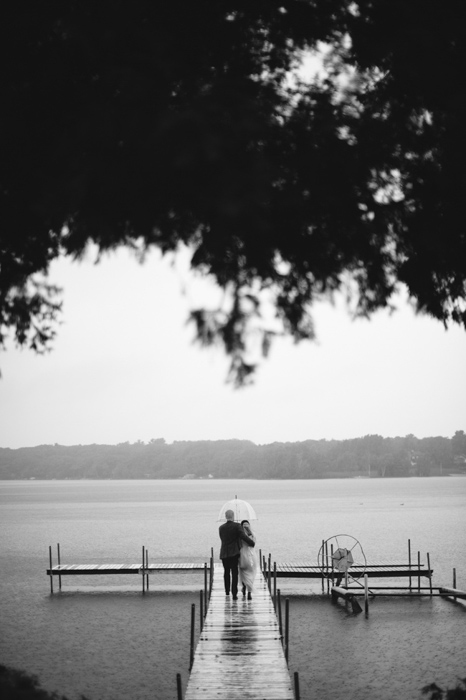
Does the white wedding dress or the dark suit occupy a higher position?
the dark suit

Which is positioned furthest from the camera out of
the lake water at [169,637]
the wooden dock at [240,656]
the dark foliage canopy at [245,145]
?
the lake water at [169,637]

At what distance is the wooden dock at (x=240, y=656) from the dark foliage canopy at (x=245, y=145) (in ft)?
17.1

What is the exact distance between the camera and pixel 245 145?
166 inches

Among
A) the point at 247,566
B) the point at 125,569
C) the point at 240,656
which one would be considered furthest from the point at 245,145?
the point at 125,569

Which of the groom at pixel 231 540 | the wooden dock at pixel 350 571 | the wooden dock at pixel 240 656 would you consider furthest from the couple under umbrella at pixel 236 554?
the wooden dock at pixel 350 571

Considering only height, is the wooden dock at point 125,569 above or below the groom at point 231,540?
below

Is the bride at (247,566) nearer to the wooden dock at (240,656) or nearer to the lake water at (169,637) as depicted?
the wooden dock at (240,656)

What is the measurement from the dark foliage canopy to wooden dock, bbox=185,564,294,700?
521cm

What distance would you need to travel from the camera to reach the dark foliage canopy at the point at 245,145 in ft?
13.3

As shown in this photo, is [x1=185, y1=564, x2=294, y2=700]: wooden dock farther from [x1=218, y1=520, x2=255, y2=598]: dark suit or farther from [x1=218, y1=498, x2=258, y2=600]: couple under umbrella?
[x1=218, y1=520, x2=255, y2=598]: dark suit

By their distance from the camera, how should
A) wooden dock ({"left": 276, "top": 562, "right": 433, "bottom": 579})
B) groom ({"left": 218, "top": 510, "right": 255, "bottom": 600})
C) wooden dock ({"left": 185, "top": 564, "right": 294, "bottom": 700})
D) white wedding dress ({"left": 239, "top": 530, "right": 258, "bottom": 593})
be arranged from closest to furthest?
wooden dock ({"left": 185, "top": 564, "right": 294, "bottom": 700}) < groom ({"left": 218, "top": 510, "right": 255, "bottom": 600}) < white wedding dress ({"left": 239, "top": 530, "right": 258, "bottom": 593}) < wooden dock ({"left": 276, "top": 562, "right": 433, "bottom": 579})

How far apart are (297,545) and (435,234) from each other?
40.3 metres

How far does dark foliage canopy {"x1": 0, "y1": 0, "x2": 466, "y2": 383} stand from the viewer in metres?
4.06

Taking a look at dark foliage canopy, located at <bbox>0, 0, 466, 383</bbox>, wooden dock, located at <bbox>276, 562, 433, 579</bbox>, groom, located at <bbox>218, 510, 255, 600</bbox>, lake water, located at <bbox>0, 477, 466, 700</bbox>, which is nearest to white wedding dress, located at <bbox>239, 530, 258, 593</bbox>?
groom, located at <bbox>218, 510, 255, 600</bbox>
